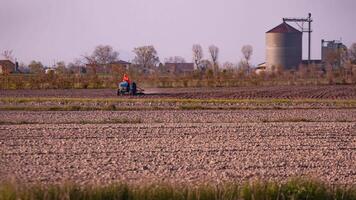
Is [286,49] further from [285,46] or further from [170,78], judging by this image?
[170,78]

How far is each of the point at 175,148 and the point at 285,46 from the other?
223 ft

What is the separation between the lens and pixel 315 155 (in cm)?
1408

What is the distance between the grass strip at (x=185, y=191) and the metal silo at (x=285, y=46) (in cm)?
7197

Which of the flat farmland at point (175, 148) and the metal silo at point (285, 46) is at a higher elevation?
the metal silo at point (285, 46)

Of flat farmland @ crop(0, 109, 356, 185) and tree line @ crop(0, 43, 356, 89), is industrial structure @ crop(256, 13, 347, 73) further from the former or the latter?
flat farmland @ crop(0, 109, 356, 185)

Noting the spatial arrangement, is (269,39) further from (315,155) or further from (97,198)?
(97,198)

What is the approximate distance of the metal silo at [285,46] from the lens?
265 ft

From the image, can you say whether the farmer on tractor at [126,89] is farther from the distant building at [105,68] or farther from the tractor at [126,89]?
the distant building at [105,68]

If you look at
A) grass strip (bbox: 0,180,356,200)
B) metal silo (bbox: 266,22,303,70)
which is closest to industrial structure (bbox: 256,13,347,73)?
metal silo (bbox: 266,22,303,70)

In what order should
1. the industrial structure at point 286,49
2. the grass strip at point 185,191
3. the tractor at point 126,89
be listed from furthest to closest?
the industrial structure at point 286,49 < the tractor at point 126,89 < the grass strip at point 185,191

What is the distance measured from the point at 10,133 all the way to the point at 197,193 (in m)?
10.8

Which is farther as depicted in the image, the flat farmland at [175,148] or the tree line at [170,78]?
the tree line at [170,78]

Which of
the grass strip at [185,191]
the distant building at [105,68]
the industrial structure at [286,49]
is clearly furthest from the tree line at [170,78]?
the grass strip at [185,191]

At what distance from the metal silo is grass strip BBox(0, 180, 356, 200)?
71972mm
